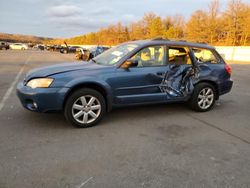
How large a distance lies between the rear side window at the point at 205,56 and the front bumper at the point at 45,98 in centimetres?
320

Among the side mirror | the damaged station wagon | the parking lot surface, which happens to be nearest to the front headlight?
the damaged station wagon

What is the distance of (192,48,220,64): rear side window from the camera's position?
592 cm

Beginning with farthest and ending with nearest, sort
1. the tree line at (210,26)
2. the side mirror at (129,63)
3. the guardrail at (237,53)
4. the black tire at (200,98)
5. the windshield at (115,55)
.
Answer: the tree line at (210,26), the guardrail at (237,53), the black tire at (200,98), the windshield at (115,55), the side mirror at (129,63)

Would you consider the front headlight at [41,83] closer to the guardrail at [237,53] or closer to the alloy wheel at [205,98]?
the alloy wheel at [205,98]

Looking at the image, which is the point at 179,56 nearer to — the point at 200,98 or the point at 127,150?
the point at 200,98

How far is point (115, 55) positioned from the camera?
5.45 m

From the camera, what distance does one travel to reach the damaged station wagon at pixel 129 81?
449cm

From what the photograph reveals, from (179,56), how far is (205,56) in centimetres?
84

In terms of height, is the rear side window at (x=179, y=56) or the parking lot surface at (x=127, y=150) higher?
the rear side window at (x=179, y=56)

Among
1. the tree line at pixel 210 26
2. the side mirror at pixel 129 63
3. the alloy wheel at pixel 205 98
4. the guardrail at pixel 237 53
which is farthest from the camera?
the tree line at pixel 210 26

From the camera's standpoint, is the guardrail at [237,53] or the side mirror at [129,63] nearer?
the side mirror at [129,63]

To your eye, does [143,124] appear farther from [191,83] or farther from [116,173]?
[116,173]

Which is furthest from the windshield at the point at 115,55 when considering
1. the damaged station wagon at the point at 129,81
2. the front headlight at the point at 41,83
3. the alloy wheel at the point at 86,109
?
the front headlight at the point at 41,83

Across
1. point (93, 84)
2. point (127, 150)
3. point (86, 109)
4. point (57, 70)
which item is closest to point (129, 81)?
point (93, 84)
